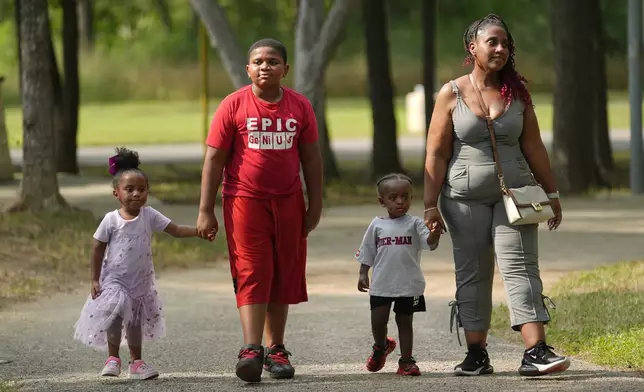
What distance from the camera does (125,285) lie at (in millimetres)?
8094

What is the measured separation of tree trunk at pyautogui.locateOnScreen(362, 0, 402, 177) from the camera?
24531 mm

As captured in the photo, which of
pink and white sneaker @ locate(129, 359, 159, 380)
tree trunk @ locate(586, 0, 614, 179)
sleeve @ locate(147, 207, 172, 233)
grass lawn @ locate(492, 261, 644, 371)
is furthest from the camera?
tree trunk @ locate(586, 0, 614, 179)

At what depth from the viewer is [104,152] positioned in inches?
1378

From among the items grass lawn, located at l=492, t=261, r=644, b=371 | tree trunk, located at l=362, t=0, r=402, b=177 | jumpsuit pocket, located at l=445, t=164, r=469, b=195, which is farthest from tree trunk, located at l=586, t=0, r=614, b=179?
jumpsuit pocket, located at l=445, t=164, r=469, b=195

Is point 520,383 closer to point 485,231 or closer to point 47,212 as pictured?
point 485,231

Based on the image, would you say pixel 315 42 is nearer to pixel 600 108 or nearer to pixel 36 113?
pixel 36 113

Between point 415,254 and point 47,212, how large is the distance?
Result: 28.8 feet

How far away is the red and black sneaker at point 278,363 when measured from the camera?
787 centimetres

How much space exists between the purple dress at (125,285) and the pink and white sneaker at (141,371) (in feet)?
0.62

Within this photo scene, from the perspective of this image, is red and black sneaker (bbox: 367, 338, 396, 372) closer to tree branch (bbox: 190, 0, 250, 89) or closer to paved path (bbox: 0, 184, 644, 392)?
paved path (bbox: 0, 184, 644, 392)

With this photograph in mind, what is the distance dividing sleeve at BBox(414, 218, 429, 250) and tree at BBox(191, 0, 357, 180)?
10266 millimetres

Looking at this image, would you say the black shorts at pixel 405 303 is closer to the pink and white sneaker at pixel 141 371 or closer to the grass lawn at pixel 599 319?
the grass lawn at pixel 599 319

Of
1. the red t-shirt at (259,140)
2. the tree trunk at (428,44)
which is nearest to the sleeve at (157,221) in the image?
the red t-shirt at (259,140)

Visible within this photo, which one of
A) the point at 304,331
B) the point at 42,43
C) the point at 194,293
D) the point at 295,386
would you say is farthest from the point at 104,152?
the point at 295,386
